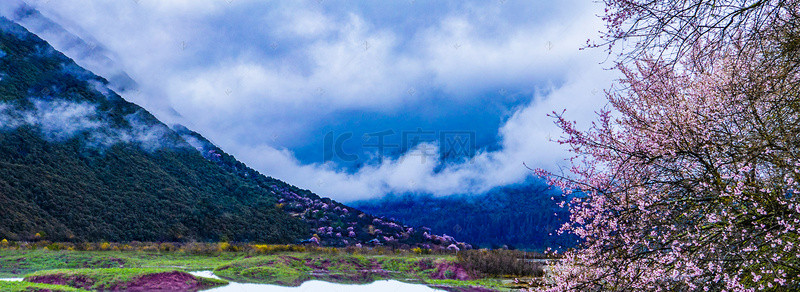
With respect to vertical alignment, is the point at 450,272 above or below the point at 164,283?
above

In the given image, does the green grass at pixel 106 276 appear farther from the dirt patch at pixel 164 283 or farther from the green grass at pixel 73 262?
the green grass at pixel 73 262

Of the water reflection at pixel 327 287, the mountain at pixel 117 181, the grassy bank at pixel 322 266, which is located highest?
the mountain at pixel 117 181

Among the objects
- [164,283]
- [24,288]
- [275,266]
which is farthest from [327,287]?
[24,288]

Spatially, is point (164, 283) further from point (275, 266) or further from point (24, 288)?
point (275, 266)

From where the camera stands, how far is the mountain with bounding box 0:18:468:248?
3469cm

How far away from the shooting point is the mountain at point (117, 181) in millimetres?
34688

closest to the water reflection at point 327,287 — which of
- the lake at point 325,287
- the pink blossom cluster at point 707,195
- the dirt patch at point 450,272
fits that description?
the lake at point 325,287

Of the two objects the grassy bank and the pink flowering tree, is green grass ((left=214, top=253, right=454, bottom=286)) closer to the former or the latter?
the grassy bank

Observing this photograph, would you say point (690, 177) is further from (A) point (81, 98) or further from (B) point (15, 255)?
(A) point (81, 98)

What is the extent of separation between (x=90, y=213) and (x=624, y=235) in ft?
126

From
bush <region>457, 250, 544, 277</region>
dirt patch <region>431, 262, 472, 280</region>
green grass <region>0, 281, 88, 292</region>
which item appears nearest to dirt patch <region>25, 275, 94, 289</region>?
green grass <region>0, 281, 88, 292</region>

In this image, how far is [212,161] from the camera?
5697 cm

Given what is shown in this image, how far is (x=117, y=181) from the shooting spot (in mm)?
41688

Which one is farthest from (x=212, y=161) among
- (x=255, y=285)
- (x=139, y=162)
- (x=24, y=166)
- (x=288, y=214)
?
(x=255, y=285)
